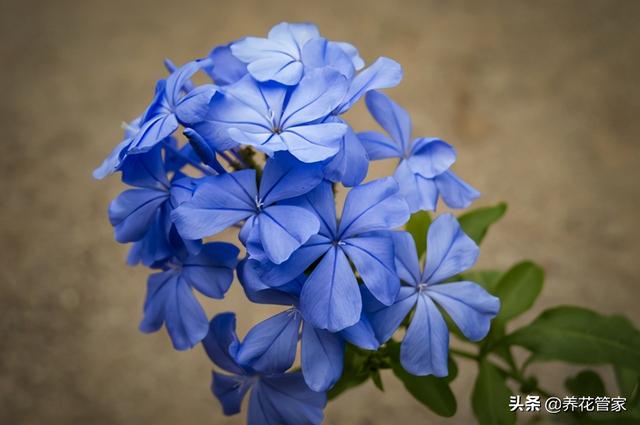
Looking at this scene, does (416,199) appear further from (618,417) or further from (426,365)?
(618,417)

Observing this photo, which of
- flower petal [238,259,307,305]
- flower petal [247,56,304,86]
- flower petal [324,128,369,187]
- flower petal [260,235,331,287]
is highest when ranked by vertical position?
flower petal [247,56,304,86]

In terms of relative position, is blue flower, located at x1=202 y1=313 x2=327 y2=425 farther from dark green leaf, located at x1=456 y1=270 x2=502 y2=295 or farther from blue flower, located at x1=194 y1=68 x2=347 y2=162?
dark green leaf, located at x1=456 y1=270 x2=502 y2=295

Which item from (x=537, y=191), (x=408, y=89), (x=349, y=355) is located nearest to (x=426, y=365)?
(x=349, y=355)

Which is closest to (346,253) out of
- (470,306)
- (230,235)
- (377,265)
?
(377,265)

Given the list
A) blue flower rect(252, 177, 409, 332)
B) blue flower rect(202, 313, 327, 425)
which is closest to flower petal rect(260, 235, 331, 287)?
blue flower rect(252, 177, 409, 332)

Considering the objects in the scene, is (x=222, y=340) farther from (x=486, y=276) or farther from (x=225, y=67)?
(x=486, y=276)

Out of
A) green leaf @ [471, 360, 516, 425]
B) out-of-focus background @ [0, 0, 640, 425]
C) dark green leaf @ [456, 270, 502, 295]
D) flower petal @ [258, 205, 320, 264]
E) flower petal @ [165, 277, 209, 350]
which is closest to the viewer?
flower petal @ [258, 205, 320, 264]
